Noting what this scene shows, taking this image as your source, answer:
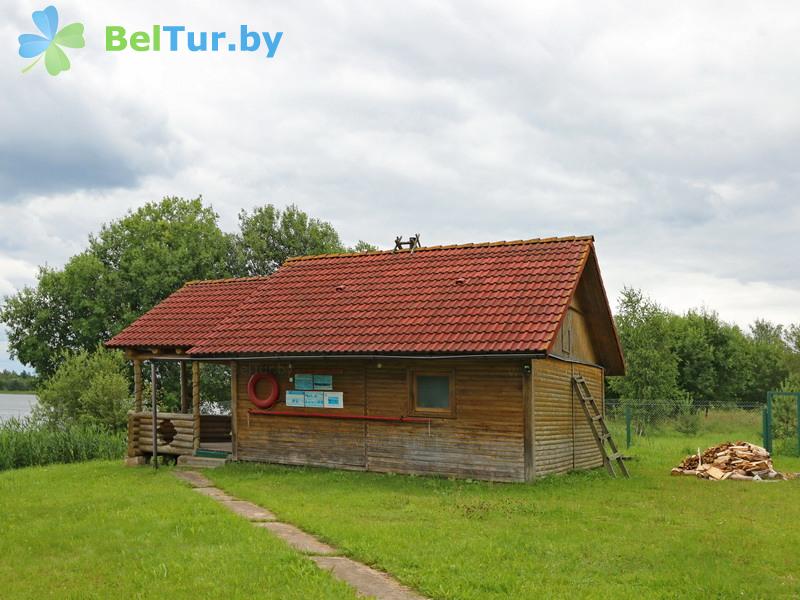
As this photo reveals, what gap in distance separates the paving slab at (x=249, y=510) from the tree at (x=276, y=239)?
32.0m

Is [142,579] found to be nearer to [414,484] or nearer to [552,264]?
[414,484]

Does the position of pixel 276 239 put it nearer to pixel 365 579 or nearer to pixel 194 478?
pixel 194 478

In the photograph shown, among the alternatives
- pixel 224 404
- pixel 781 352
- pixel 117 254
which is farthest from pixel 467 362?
pixel 781 352

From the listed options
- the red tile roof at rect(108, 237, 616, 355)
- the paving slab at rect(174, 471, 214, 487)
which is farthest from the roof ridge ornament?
the paving slab at rect(174, 471, 214, 487)

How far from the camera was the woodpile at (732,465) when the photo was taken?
1720 centimetres

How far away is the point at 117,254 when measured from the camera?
44219mm

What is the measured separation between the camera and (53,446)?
23.5 metres

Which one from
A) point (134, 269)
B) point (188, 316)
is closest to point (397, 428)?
point (188, 316)

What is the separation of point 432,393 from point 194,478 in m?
5.26

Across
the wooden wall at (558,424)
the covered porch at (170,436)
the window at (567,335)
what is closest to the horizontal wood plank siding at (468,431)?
the wooden wall at (558,424)

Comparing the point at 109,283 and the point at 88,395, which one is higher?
the point at 109,283

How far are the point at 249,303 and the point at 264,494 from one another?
7886 mm

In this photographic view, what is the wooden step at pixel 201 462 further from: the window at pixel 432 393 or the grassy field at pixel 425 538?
the window at pixel 432 393

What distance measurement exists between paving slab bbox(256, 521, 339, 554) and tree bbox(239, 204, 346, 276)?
34.2 meters
